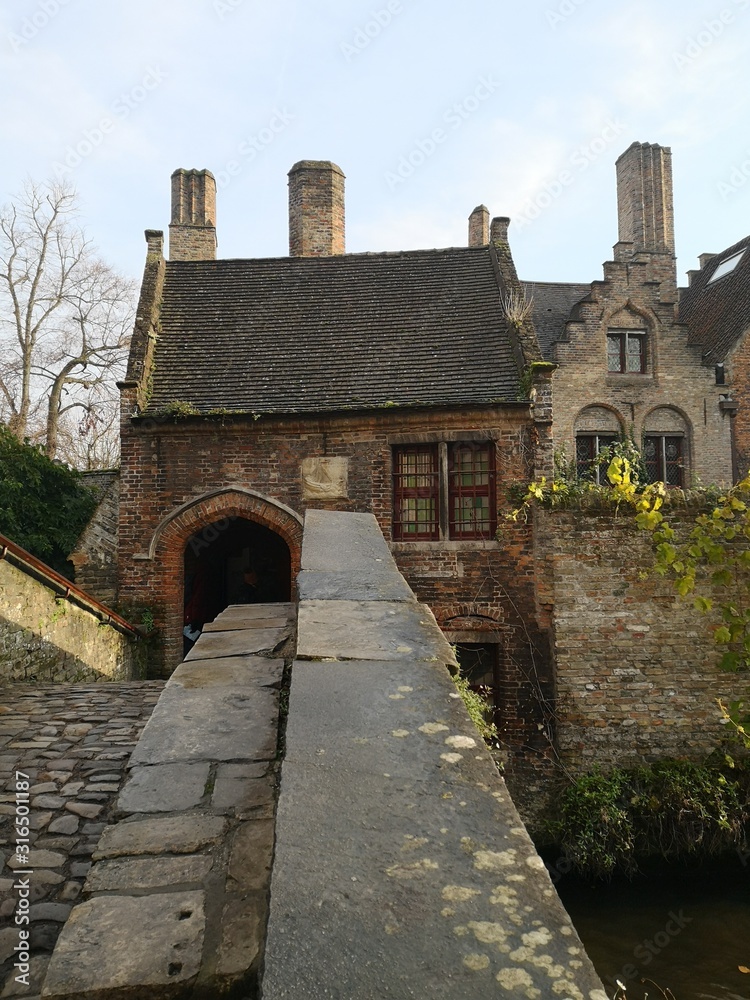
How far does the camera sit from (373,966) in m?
1.31

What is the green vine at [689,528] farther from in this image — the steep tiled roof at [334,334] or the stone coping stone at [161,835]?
the stone coping stone at [161,835]

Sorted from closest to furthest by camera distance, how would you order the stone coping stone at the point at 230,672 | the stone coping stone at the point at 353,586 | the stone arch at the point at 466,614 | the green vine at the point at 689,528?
the stone coping stone at the point at 230,672
the stone coping stone at the point at 353,586
the green vine at the point at 689,528
the stone arch at the point at 466,614

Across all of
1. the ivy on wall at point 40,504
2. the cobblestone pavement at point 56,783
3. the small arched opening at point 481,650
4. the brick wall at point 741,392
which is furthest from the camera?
the brick wall at point 741,392

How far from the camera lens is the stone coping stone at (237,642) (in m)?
4.25

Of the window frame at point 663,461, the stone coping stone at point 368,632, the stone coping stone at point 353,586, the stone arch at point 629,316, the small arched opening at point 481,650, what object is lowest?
the small arched opening at point 481,650

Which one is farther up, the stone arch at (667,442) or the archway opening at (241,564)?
the stone arch at (667,442)

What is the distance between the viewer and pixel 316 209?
19.1 m

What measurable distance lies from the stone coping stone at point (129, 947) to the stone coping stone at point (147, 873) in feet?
0.20

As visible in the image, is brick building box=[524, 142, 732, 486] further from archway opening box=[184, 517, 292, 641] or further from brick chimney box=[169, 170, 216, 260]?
brick chimney box=[169, 170, 216, 260]

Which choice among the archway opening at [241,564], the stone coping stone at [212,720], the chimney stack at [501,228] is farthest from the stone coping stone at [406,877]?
the chimney stack at [501,228]

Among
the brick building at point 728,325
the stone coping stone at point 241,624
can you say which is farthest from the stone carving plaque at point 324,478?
the brick building at point 728,325

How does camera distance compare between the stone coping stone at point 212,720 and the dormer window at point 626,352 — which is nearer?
the stone coping stone at point 212,720

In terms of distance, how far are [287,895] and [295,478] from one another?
418 inches

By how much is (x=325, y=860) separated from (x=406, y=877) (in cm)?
19
